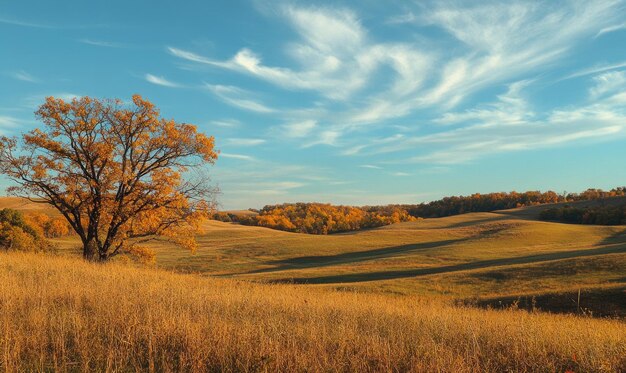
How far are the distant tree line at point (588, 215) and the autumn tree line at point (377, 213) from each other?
3593cm

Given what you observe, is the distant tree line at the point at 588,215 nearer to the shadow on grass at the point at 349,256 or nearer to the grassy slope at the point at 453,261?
the grassy slope at the point at 453,261

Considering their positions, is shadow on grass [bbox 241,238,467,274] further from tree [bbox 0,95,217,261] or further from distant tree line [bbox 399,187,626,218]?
distant tree line [bbox 399,187,626,218]

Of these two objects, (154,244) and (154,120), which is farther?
(154,244)

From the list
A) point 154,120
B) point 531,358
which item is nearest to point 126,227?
point 154,120

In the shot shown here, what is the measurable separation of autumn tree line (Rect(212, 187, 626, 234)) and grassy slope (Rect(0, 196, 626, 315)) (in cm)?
3929

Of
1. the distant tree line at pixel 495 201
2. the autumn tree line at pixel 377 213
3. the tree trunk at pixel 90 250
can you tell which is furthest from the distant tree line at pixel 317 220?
the tree trunk at pixel 90 250

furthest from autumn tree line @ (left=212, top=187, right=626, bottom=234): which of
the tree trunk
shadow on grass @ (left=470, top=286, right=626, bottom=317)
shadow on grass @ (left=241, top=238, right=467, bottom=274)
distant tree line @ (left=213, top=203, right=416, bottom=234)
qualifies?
shadow on grass @ (left=470, top=286, right=626, bottom=317)

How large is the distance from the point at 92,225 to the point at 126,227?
6.81 ft

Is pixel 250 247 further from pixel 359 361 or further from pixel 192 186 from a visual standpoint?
pixel 359 361

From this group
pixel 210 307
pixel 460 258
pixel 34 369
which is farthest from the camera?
pixel 460 258

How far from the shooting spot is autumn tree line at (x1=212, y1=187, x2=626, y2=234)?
145375 millimetres

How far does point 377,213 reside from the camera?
16688cm

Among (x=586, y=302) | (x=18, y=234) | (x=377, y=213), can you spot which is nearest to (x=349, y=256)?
(x=18, y=234)

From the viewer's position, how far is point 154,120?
29531 mm
